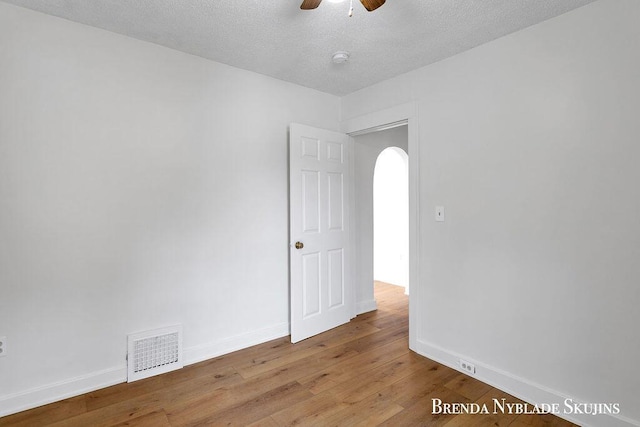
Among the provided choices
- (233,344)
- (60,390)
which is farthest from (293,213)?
(60,390)

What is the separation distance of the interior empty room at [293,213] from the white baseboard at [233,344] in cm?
2

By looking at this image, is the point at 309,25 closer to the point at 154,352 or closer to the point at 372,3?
the point at 372,3

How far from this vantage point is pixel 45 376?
2.03 metres

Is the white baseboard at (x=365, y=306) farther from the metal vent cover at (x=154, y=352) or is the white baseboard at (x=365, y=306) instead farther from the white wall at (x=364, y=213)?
the metal vent cover at (x=154, y=352)

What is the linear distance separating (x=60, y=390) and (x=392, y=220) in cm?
454

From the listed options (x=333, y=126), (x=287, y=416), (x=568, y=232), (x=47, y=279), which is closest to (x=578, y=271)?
(x=568, y=232)

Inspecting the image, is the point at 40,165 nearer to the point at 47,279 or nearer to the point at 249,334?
the point at 47,279

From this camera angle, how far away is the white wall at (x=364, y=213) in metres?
3.71

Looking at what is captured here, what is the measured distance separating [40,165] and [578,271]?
3.53m

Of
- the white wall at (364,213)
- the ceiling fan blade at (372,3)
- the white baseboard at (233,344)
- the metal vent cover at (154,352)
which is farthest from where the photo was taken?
the white wall at (364,213)

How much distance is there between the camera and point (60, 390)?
2061 millimetres

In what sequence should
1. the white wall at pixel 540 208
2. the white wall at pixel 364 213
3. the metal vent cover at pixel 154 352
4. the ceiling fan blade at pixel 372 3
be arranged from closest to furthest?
1. the ceiling fan blade at pixel 372 3
2. the white wall at pixel 540 208
3. the metal vent cover at pixel 154 352
4. the white wall at pixel 364 213

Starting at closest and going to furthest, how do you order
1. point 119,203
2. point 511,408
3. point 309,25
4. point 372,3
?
1. point 372,3
2. point 511,408
3. point 309,25
4. point 119,203

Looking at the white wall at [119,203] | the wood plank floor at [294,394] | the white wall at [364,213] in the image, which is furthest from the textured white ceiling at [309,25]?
the wood plank floor at [294,394]
